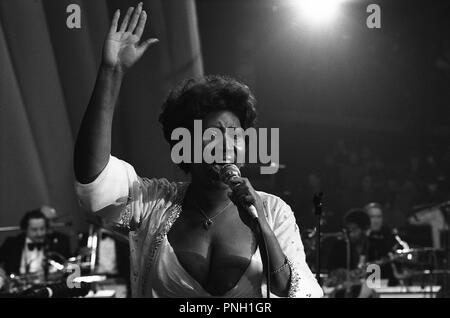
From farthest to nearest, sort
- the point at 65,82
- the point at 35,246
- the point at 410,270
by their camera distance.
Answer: the point at 410,270, the point at 35,246, the point at 65,82

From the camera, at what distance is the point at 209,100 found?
1773mm

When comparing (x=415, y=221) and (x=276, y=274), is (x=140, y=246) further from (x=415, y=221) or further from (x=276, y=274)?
(x=415, y=221)

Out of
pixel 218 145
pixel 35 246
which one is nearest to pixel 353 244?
pixel 35 246

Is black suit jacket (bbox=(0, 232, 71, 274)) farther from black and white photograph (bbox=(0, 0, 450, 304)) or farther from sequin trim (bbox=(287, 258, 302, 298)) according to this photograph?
sequin trim (bbox=(287, 258, 302, 298))

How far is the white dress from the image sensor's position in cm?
164

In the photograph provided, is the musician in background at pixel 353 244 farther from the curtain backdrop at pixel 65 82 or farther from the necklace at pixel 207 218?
the necklace at pixel 207 218

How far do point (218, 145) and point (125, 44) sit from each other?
319 millimetres

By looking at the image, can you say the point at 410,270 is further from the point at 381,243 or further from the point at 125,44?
the point at 125,44

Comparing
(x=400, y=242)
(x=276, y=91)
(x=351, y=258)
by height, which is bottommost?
(x=351, y=258)

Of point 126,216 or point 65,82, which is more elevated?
point 65,82

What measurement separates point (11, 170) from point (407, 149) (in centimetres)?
454

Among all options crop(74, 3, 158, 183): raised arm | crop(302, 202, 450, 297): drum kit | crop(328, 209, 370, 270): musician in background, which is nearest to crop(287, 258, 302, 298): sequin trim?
crop(74, 3, 158, 183): raised arm

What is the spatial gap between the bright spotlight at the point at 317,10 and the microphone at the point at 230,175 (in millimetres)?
4587
